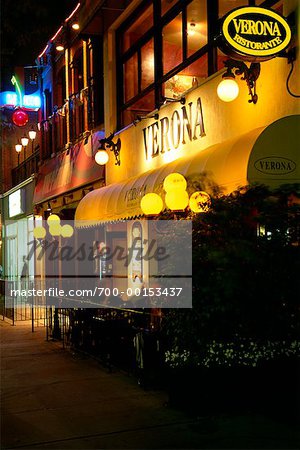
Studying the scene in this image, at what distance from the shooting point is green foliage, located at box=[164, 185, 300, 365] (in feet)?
21.8

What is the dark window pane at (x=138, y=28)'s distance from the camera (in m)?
15.1

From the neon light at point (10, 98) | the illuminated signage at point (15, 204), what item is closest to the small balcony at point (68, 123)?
the neon light at point (10, 98)

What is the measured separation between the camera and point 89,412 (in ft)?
24.9

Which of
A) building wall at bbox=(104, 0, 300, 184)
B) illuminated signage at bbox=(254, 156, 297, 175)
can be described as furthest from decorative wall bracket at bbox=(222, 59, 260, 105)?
illuminated signage at bbox=(254, 156, 297, 175)

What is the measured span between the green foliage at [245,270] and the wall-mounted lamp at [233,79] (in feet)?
9.72

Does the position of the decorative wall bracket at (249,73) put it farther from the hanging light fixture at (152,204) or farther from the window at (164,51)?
the hanging light fixture at (152,204)

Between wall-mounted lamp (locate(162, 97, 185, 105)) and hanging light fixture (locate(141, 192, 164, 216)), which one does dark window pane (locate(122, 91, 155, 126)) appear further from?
hanging light fixture (locate(141, 192, 164, 216))

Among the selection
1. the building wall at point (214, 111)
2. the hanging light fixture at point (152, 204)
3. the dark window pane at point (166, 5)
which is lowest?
the hanging light fixture at point (152, 204)

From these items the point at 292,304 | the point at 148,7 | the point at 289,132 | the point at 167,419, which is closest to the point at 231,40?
the point at 289,132

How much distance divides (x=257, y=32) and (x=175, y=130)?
473 centimetres

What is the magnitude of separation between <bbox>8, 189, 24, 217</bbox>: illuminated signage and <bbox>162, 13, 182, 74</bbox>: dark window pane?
A: 15.5 metres

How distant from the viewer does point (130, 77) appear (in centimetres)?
1619

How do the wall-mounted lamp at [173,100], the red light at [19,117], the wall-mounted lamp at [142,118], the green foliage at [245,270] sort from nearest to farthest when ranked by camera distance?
the green foliage at [245,270], the wall-mounted lamp at [173,100], the wall-mounted lamp at [142,118], the red light at [19,117]

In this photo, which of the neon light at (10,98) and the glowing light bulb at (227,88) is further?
the neon light at (10,98)
